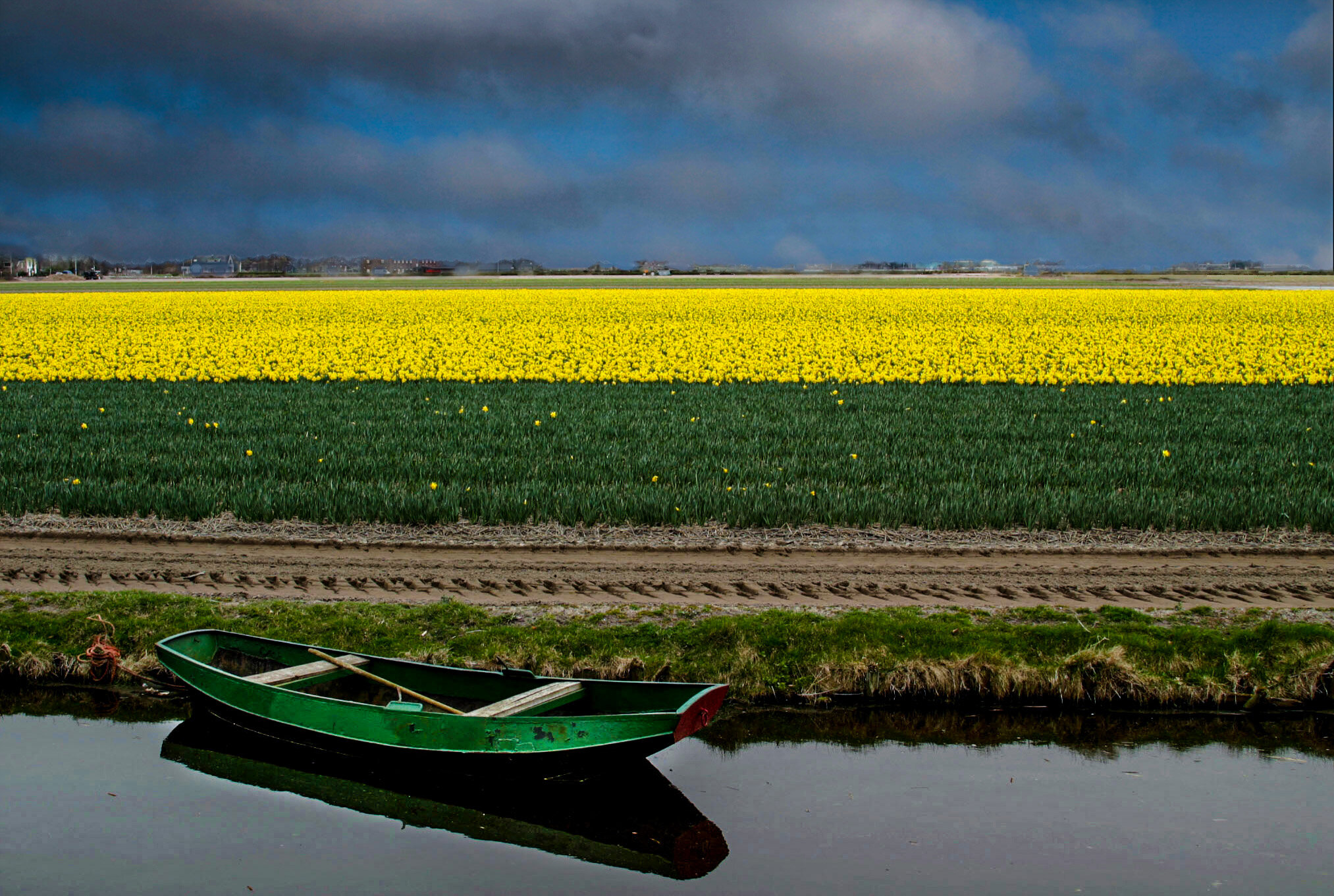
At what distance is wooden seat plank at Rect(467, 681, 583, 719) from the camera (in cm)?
762

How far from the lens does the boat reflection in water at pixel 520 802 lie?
6859 millimetres

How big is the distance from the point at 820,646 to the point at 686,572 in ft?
8.36

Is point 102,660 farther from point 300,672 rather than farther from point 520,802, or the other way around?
point 520,802

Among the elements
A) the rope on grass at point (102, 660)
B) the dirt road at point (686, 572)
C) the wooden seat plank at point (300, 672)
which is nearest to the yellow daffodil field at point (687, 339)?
the dirt road at point (686, 572)

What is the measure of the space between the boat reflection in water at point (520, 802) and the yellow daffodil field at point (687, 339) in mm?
18131

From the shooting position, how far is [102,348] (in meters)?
31.6

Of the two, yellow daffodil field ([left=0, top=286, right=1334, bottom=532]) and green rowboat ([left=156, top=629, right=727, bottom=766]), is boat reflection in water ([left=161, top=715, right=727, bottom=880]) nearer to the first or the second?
green rowboat ([left=156, top=629, right=727, bottom=766])

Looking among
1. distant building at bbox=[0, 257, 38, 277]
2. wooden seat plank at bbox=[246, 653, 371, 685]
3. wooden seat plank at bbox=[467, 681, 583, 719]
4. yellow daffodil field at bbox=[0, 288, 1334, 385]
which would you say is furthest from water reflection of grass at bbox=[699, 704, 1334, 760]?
distant building at bbox=[0, 257, 38, 277]

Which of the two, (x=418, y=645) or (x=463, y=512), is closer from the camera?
(x=418, y=645)

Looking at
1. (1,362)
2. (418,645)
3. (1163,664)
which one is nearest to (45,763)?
(418,645)

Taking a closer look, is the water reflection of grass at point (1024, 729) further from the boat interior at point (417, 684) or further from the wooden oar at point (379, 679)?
the wooden oar at point (379, 679)

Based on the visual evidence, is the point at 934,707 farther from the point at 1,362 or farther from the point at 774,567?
the point at 1,362

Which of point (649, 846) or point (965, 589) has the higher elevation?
point (965, 589)

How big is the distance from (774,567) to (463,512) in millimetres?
4287
